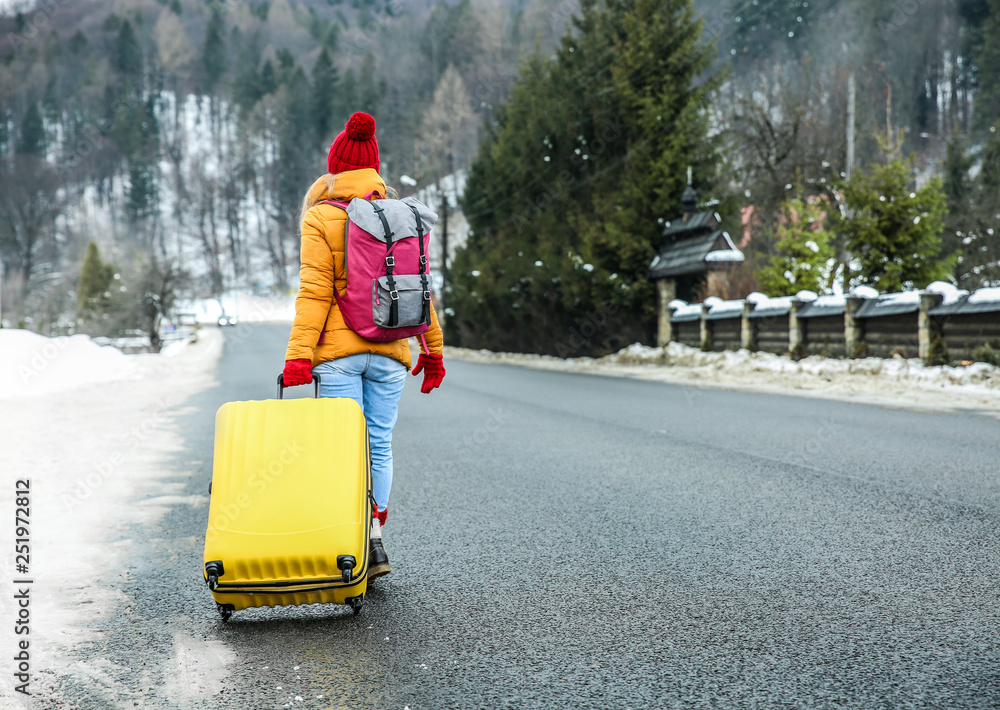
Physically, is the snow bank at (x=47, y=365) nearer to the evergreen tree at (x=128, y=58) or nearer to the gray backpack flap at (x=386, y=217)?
the gray backpack flap at (x=386, y=217)

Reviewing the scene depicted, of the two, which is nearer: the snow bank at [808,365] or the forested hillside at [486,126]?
the snow bank at [808,365]

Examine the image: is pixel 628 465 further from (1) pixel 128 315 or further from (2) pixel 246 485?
(1) pixel 128 315

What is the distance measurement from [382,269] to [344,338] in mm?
333

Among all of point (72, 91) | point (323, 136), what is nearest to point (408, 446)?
point (323, 136)

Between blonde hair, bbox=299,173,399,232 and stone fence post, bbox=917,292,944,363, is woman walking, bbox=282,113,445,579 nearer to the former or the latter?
blonde hair, bbox=299,173,399,232

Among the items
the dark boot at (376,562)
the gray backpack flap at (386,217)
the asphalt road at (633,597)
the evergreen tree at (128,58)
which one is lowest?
the asphalt road at (633,597)

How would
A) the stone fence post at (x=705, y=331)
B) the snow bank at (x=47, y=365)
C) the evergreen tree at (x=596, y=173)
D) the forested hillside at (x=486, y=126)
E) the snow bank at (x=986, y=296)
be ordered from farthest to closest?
the forested hillside at (x=486, y=126) → the evergreen tree at (x=596, y=173) → the stone fence post at (x=705, y=331) → the snow bank at (x=986, y=296) → the snow bank at (x=47, y=365)

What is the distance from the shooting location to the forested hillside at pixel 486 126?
25406 millimetres

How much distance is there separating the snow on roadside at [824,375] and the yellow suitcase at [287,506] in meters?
9.74

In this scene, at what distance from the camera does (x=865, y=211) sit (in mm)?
21078

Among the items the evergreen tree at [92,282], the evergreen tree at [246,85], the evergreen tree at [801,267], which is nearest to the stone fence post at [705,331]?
the evergreen tree at [801,267]

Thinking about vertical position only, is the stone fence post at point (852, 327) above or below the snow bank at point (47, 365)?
above

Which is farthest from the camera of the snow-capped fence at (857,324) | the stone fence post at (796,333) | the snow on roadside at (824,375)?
the stone fence post at (796,333)

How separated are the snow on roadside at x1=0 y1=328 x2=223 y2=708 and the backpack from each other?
1579 millimetres
